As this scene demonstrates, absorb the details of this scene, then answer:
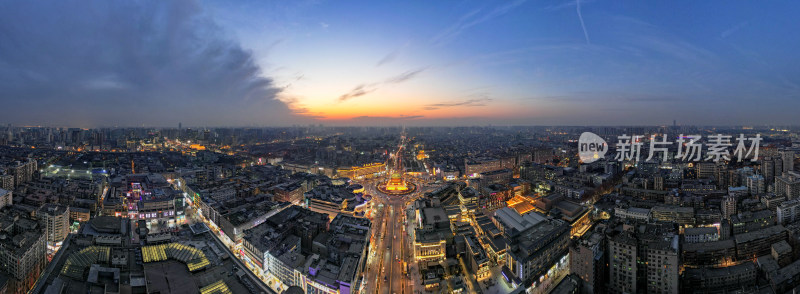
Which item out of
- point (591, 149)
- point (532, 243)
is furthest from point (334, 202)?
point (591, 149)

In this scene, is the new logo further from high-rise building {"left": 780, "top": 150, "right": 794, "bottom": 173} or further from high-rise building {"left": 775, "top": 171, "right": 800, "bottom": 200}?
high-rise building {"left": 775, "top": 171, "right": 800, "bottom": 200}

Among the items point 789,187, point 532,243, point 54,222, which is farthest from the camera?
point 789,187

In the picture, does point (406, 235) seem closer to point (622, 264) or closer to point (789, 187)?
point (622, 264)

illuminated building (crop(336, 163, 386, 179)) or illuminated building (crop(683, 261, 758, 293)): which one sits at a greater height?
illuminated building (crop(336, 163, 386, 179))

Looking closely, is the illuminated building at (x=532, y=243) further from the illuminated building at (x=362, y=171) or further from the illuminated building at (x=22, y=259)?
the illuminated building at (x=362, y=171)

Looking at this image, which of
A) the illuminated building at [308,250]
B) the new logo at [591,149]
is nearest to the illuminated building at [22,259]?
the illuminated building at [308,250]

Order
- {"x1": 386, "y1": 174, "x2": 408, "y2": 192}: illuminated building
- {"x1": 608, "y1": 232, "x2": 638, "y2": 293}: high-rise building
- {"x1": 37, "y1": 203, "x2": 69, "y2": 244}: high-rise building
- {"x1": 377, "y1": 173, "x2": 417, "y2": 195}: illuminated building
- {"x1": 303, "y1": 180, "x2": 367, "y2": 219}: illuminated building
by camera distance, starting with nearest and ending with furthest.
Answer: {"x1": 608, "y1": 232, "x2": 638, "y2": 293}: high-rise building → {"x1": 37, "y1": 203, "x2": 69, "y2": 244}: high-rise building → {"x1": 303, "y1": 180, "x2": 367, "y2": 219}: illuminated building → {"x1": 377, "y1": 173, "x2": 417, "y2": 195}: illuminated building → {"x1": 386, "y1": 174, "x2": 408, "y2": 192}: illuminated building

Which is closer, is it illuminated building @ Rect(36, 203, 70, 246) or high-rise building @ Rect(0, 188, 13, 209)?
illuminated building @ Rect(36, 203, 70, 246)

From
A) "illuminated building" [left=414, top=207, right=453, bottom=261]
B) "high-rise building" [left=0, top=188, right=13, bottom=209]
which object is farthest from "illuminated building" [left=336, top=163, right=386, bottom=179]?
"high-rise building" [left=0, top=188, right=13, bottom=209]

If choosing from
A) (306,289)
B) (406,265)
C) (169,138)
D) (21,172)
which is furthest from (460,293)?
(169,138)

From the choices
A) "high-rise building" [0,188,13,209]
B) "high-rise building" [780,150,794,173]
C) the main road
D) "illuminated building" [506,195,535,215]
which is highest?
"high-rise building" [780,150,794,173]

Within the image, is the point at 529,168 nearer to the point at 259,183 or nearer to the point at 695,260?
the point at 695,260
